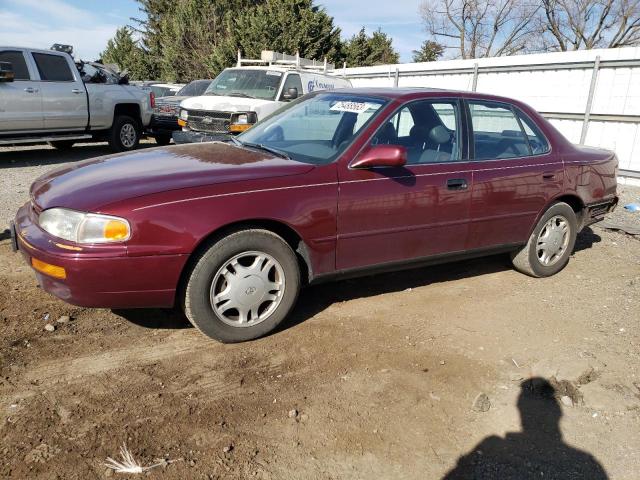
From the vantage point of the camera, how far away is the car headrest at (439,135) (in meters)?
4.14

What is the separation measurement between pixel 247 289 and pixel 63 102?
331 inches

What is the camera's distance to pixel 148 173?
129 inches

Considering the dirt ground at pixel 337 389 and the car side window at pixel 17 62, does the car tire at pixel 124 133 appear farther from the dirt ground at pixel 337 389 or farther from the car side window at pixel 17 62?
the dirt ground at pixel 337 389

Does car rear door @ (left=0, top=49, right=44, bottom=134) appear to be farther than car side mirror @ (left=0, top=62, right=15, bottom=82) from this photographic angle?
Yes

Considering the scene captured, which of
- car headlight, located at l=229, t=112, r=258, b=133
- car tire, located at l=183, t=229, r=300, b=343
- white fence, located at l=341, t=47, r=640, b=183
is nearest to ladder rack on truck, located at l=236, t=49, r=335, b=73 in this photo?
white fence, located at l=341, t=47, r=640, b=183

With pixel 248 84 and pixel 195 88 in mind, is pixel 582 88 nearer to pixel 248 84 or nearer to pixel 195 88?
pixel 248 84

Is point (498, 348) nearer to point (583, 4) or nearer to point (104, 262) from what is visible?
point (104, 262)

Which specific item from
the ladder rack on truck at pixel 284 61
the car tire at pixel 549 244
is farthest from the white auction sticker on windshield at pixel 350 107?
the ladder rack on truck at pixel 284 61

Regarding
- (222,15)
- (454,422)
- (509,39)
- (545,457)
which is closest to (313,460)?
(454,422)

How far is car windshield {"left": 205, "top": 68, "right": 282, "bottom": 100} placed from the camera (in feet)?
31.9

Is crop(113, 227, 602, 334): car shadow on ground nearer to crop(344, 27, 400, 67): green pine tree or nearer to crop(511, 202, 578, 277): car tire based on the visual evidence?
crop(511, 202, 578, 277): car tire

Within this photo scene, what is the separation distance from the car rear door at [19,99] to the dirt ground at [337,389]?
5902 mm

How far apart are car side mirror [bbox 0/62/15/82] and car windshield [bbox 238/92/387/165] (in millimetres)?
6534

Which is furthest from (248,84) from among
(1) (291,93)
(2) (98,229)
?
(2) (98,229)
